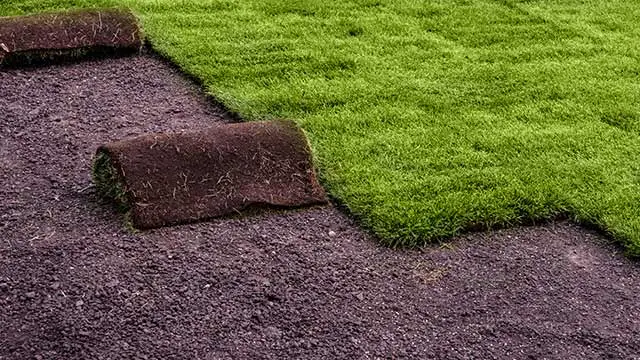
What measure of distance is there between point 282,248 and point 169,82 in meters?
2.36

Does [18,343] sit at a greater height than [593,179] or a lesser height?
lesser

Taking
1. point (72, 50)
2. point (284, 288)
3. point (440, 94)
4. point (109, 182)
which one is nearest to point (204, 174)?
point (109, 182)

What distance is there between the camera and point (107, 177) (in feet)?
16.9

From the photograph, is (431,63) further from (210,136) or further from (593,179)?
(210,136)

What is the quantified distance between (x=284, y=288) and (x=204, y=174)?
924 mm

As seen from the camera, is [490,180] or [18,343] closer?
[18,343]

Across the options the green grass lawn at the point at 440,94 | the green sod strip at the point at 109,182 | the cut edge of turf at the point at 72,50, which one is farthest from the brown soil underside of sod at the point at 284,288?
the cut edge of turf at the point at 72,50

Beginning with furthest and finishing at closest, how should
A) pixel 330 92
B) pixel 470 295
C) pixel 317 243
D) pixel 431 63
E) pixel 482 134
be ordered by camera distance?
pixel 431 63
pixel 330 92
pixel 482 134
pixel 317 243
pixel 470 295

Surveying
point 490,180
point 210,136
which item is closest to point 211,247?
point 210,136

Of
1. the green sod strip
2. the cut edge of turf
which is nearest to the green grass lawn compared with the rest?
the cut edge of turf

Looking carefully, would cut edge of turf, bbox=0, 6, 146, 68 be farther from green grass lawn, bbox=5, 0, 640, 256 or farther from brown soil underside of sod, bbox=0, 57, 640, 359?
brown soil underside of sod, bbox=0, 57, 640, 359

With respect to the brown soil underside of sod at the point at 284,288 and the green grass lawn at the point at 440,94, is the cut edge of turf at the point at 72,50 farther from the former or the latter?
the brown soil underside of sod at the point at 284,288

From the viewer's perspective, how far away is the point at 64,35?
7.02 meters

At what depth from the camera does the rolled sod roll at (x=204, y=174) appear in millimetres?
5004
